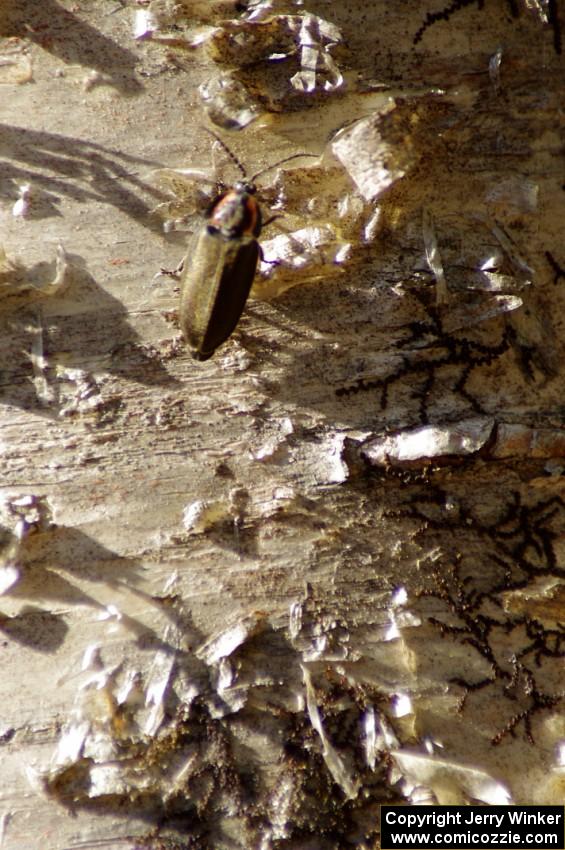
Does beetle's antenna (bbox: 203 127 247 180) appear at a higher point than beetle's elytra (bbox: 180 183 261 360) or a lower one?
higher

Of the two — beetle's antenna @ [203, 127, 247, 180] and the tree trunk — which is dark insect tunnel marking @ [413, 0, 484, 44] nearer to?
the tree trunk

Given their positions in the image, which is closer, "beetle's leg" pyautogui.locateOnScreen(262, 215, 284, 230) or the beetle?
the beetle

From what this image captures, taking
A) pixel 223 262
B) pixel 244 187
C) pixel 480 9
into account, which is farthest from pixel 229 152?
pixel 480 9

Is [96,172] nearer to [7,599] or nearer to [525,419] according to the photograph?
[7,599]

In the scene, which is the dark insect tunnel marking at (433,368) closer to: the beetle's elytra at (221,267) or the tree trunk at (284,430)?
the tree trunk at (284,430)

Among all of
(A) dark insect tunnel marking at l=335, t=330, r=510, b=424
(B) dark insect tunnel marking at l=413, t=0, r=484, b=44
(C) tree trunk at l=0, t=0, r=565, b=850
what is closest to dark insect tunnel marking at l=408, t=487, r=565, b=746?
(C) tree trunk at l=0, t=0, r=565, b=850

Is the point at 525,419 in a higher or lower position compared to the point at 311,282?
lower

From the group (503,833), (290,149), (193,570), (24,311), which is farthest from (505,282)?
(503,833)

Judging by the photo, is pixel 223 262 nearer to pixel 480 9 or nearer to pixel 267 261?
pixel 267 261
